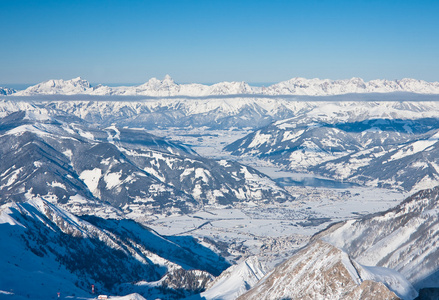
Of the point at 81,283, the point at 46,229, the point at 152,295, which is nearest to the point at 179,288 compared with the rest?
the point at 152,295

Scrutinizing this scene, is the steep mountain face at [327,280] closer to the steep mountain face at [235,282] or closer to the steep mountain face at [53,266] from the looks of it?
the steep mountain face at [235,282]

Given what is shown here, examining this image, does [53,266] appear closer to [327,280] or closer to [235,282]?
[235,282]

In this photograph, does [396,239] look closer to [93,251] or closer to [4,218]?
[93,251]

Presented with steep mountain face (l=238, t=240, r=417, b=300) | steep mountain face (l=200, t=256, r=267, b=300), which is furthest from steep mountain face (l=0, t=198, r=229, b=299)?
steep mountain face (l=238, t=240, r=417, b=300)

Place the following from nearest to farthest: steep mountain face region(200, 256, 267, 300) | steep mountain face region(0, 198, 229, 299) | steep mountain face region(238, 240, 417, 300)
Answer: steep mountain face region(238, 240, 417, 300), steep mountain face region(0, 198, 229, 299), steep mountain face region(200, 256, 267, 300)

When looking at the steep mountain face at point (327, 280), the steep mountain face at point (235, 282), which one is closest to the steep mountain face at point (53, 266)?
the steep mountain face at point (235, 282)

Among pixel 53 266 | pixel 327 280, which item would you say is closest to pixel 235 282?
pixel 53 266

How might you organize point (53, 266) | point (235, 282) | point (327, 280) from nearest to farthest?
1. point (327, 280)
2. point (235, 282)
3. point (53, 266)

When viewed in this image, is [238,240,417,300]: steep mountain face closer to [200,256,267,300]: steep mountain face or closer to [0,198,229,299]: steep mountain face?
[200,256,267,300]: steep mountain face
